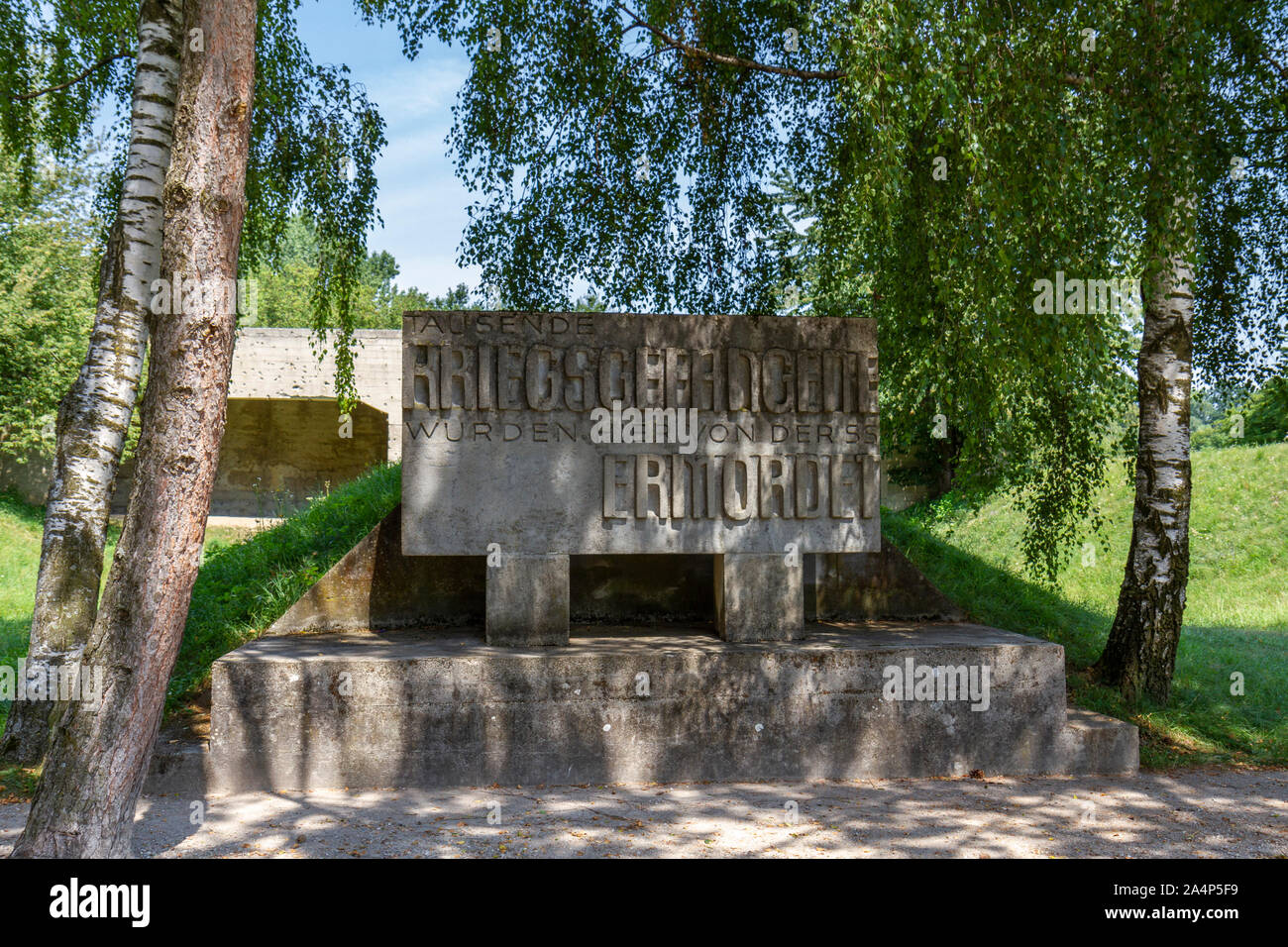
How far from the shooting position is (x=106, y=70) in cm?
845

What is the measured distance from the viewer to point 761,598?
685 cm

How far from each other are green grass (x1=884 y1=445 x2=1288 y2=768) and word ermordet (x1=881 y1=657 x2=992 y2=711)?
1474 mm

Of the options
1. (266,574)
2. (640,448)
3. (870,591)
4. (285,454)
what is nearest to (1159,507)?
(870,591)

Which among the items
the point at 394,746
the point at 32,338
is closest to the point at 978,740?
the point at 394,746

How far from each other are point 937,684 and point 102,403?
19.3ft

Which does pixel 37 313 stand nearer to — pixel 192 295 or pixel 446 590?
pixel 446 590

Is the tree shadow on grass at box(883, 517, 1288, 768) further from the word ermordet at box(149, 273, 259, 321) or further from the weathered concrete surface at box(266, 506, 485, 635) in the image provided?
the word ermordet at box(149, 273, 259, 321)

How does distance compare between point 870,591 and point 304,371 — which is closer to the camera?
point 870,591

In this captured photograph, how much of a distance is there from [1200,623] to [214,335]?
13552mm

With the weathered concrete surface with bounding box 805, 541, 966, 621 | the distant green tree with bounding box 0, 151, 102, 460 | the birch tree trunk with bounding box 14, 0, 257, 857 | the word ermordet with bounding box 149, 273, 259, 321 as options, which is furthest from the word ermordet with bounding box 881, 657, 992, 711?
the distant green tree with bounding box 0, 151, 102, 460

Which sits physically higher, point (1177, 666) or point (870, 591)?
point (870, 591)

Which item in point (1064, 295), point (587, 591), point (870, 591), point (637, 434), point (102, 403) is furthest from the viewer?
point (870, 591)

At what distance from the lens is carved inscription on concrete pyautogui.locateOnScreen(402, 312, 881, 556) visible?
660 centimetres

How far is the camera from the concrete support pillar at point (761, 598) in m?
6.79
